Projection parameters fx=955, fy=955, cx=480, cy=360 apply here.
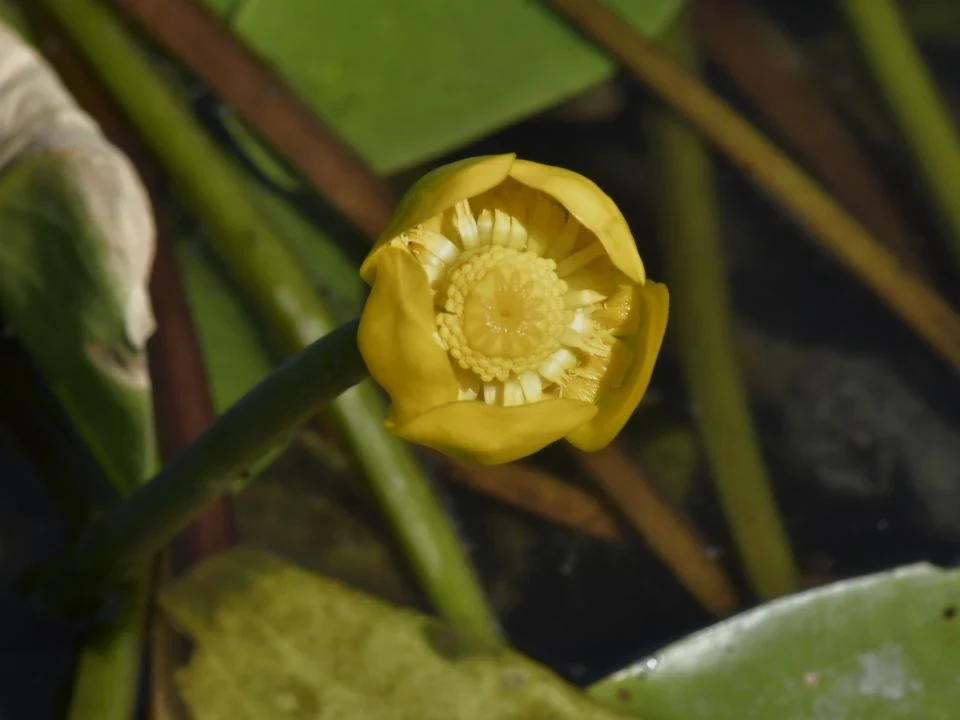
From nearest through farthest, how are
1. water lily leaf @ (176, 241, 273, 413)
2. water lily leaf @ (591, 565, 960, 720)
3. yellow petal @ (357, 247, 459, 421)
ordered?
yellow petal @ (357, 247, 459, 421)
water lily leaf @ (591, 565, 960, 720)
water lily leaf @ (176, 241, 273, 413)

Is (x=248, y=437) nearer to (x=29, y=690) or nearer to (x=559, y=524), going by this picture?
(x=29, y=690)

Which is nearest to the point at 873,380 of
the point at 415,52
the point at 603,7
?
the point at 603,7

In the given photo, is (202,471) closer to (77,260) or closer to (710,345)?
(77,260)

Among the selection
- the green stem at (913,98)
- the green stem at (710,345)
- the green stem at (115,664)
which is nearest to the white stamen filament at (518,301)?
the green stem at (115,664)

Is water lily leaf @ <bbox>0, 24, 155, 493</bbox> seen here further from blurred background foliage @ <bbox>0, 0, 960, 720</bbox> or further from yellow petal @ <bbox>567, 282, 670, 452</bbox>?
yellow petal @ <bbox>567, 282, 670, 452</bbox>

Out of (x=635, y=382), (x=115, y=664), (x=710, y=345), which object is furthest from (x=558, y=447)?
(x=635, y=382)

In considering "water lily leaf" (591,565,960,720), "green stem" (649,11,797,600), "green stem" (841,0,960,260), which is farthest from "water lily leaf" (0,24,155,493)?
"green stem" (841,0,960,260)

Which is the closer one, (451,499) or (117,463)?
(117,463)
